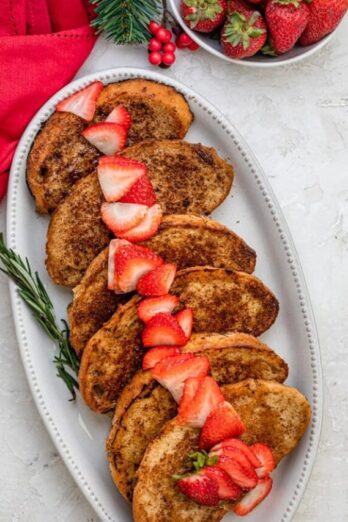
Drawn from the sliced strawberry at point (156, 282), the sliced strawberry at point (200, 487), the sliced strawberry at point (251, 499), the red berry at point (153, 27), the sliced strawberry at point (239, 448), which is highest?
the red berry at point (153, 27)

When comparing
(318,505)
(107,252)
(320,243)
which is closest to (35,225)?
(107,252)

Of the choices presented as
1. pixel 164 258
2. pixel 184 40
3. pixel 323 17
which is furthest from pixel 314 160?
pixel 164 258

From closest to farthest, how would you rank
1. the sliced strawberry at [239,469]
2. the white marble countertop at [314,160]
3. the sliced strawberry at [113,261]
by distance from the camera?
→ the sliced strawberry at [239,469]
the sliced strawberry at [113,261]
the white marble countertop at [314,160]

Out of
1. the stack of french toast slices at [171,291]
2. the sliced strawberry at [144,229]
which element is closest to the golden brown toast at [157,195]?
the stack of french toast slices at [171,291]

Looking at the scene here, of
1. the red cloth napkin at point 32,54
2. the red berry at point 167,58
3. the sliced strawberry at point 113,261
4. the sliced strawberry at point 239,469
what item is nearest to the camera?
the sliced strawberry at point 239,469

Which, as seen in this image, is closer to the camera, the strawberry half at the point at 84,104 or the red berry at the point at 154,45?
the strawberry half at the point at 84,104

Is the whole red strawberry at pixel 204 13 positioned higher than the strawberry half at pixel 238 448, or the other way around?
the whole red strawberry at pixel 204 13

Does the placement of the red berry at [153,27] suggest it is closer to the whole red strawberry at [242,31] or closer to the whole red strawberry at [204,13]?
the whole red strawberry at [204,13]
